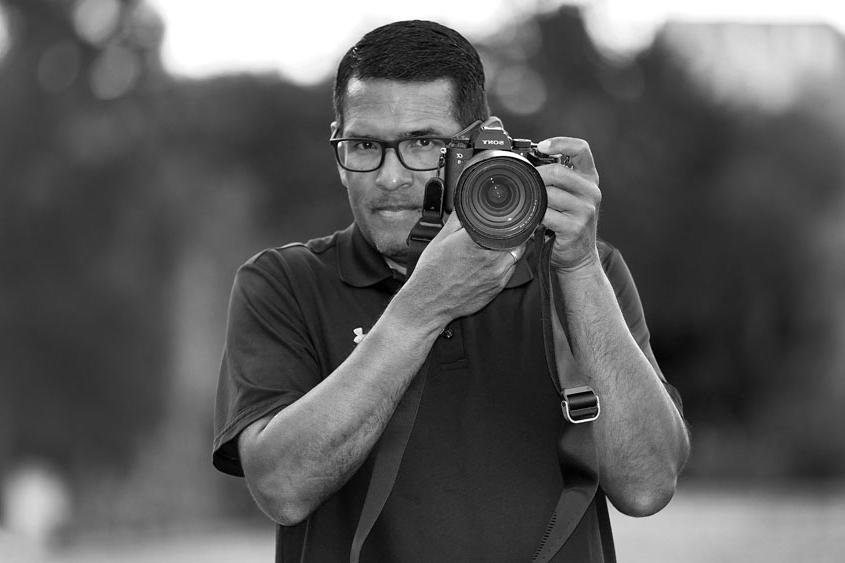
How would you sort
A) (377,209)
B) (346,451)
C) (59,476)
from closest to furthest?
(346,451) < (377,209) < (59,476)

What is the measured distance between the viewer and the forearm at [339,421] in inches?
92.7

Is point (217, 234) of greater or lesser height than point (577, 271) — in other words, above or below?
below

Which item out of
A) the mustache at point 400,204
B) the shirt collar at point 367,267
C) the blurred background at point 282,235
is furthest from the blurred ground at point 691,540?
the mustache at point 400,204

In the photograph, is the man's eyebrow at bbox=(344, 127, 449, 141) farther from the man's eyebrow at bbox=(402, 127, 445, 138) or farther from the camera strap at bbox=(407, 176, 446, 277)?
the camera strap at bbox=(407, 176, 446, 277)

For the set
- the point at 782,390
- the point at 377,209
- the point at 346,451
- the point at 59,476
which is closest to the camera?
the point at 346,451

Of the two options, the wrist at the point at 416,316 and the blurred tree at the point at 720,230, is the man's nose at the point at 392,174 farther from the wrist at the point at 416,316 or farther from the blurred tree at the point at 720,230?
the blurred tree at the point at 720,230

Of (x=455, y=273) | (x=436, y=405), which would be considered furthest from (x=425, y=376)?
(x=455, y=273)

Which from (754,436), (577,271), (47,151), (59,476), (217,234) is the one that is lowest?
(754,436)

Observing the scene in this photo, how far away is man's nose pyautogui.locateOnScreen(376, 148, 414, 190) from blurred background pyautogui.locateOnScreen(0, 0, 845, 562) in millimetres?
11160

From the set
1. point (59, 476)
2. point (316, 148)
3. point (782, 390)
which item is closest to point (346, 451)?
point (59, 476)

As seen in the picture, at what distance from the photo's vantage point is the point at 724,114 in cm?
2034

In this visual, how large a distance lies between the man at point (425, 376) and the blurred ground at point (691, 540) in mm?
10153

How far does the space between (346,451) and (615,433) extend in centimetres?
54

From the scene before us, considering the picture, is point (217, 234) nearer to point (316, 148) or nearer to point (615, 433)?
point (316, 148)
